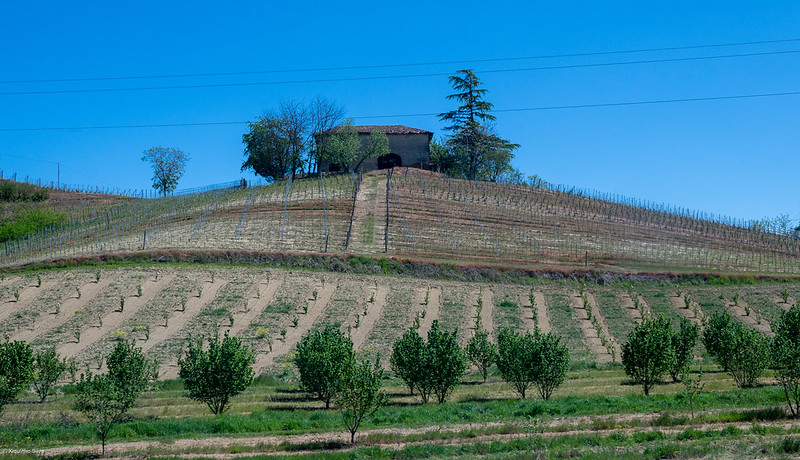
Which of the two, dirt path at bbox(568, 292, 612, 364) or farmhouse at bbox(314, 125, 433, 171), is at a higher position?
farmhouse at bbox(314, 125, 433, 171)

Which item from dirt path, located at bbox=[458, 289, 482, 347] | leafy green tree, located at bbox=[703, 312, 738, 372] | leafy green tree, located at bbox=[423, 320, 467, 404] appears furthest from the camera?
dirt path, located at bbox=[458, 289, 482, 347]

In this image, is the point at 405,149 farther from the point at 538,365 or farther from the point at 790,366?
the point at 790,366

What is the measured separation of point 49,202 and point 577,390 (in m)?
75.8

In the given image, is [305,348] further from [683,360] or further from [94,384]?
[683,360]

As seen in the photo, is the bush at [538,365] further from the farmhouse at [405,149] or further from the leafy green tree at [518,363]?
the farmhouse at [405,149]

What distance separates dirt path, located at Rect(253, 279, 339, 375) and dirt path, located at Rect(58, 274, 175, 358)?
8.86m

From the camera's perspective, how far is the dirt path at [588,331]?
38469 millimetres

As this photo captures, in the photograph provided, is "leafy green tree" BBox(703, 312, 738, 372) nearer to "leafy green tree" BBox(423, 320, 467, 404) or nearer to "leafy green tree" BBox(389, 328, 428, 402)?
"leafy green tree" BBox(423, 320, 467, 404)

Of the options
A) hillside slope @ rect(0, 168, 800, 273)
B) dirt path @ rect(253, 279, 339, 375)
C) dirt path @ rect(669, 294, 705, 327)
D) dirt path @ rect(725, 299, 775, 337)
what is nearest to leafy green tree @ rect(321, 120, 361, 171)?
hillside slope @ rect(0, 168, 800, 273)

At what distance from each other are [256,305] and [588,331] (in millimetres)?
19461

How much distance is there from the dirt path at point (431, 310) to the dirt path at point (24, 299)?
22.9m

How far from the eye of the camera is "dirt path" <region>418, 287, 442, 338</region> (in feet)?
137

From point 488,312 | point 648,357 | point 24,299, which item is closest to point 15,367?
point 24,299

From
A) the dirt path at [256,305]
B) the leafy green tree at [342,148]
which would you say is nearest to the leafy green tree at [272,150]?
the leafy green tree at [342,148]
